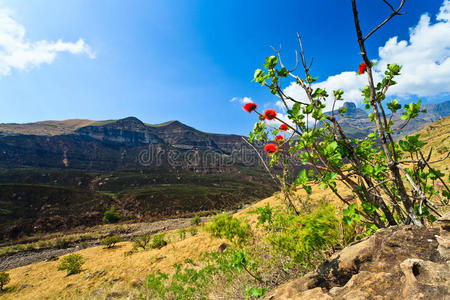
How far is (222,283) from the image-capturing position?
3701mm

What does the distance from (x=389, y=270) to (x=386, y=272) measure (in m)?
0.05

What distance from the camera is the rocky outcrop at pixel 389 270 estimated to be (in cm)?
119

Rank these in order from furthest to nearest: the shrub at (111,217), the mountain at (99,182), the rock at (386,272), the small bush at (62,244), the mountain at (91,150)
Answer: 1. the mountain at (91,150)
2. the mountain at (99,182)
3. the shrub at (111,217)
4. the small bush at (62,244)
5. the rock at (386,272)

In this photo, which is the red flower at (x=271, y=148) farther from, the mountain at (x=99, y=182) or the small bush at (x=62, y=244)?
the mountain at (x=99, y=182)

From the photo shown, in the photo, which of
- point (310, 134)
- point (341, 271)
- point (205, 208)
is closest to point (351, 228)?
point (341, 271)

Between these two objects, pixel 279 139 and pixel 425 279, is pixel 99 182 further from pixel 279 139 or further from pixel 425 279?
pixel 425 279

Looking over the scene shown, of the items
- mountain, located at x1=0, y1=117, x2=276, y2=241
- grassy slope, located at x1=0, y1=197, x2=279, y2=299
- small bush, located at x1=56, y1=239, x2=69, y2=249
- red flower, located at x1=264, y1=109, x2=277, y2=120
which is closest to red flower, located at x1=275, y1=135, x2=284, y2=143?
red flower, located at x1=264, y1=109, x2=277, y2=120

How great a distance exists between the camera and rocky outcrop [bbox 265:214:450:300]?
1.19 metres

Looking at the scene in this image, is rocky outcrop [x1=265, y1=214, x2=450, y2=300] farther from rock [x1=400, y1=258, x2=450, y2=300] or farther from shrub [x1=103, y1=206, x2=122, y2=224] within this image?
shrub [x1=103, y1=206, x2=122, y2=224]

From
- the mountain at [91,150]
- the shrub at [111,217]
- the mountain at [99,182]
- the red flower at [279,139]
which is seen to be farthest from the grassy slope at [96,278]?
the mountain at [91,150]

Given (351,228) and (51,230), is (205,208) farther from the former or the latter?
(351,228)

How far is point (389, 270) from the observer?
148cm

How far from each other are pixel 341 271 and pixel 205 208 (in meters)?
52.8

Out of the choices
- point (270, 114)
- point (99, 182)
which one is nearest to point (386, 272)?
point (270, 114)
